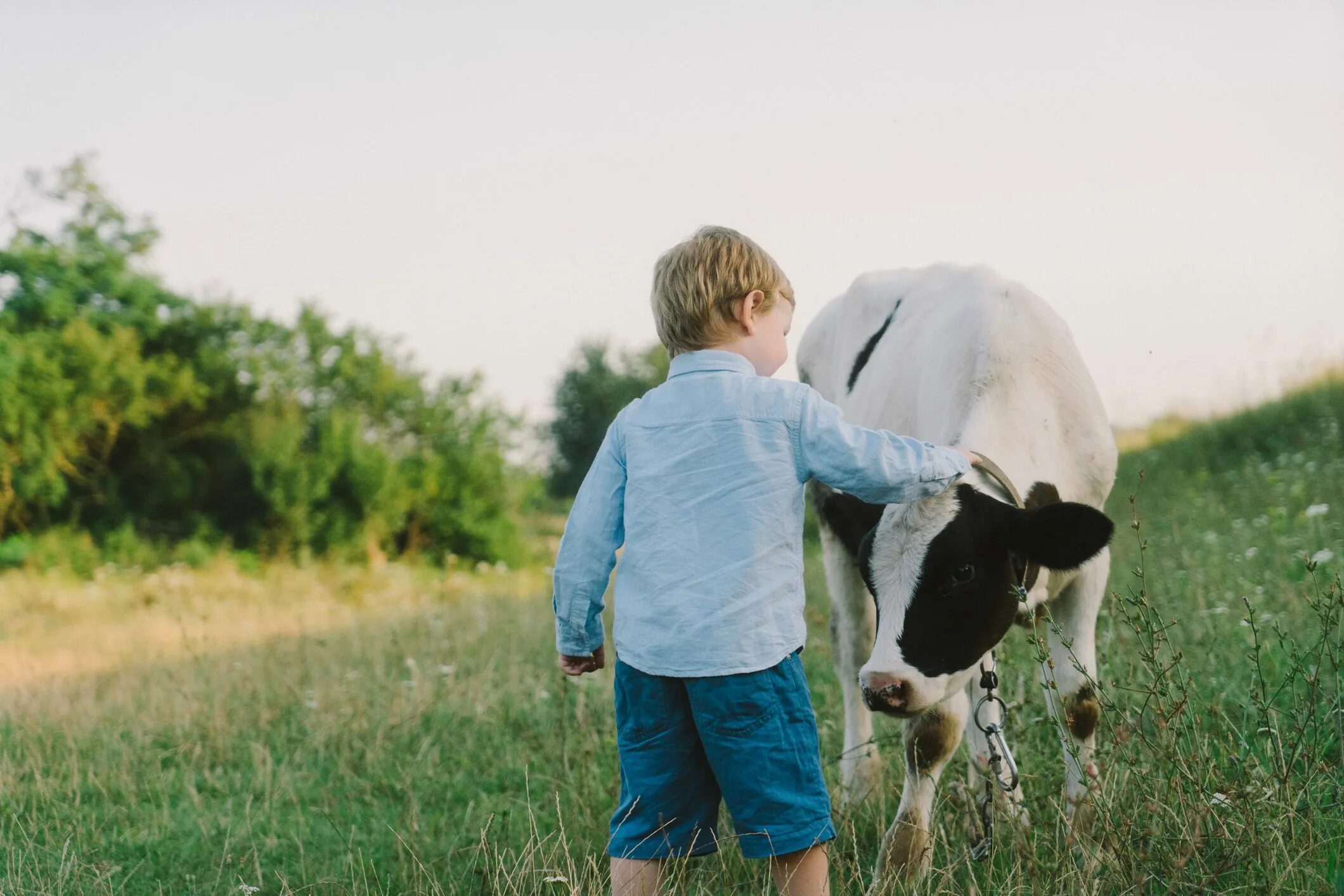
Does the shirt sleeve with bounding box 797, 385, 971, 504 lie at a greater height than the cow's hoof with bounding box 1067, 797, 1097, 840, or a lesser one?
greater

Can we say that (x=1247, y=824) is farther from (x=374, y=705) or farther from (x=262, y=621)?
(x=262, y=621)

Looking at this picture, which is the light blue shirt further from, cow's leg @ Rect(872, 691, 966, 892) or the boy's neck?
cow's leg @ Rect(872, 691, 966, 892)

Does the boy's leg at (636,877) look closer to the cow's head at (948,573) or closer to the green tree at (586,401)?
the cow's head at (948,573)

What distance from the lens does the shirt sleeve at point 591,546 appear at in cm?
272

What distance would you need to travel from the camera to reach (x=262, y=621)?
943 cm

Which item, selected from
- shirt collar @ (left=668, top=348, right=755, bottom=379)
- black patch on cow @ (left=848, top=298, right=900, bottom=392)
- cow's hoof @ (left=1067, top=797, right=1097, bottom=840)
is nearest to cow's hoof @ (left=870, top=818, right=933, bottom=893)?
cow's hoof @ (left=1067, top=797, right=1097, bottom=840)

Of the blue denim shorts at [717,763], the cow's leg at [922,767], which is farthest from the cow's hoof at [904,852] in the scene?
the blue denim shorts at [717,763]

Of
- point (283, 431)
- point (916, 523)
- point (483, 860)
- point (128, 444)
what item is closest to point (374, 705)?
point (483, 860)

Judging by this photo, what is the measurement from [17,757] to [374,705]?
1.51 meters

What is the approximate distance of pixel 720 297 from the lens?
2650 mm

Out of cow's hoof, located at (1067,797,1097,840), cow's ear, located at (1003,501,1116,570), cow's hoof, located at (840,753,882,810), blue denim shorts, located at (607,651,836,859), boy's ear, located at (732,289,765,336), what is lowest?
cow's hoof, located at (840,753,882,810)

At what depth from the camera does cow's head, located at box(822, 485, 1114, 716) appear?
286 centimetres

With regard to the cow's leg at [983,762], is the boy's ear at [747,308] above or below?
above

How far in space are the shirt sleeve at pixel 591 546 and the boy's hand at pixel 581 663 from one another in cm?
4
